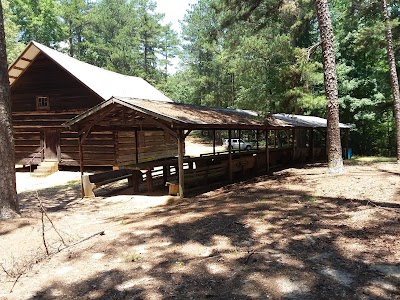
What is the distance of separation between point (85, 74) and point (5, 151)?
557 inches

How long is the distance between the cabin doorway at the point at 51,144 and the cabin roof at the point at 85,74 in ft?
14.5

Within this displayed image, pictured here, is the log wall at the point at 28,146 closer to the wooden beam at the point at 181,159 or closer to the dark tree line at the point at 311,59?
the dark tree line at the point at 311,59

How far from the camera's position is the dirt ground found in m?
4.36

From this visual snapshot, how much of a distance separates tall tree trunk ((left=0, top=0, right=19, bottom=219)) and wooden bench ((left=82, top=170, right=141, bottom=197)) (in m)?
4.50

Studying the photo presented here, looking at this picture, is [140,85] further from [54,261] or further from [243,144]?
[54,261]

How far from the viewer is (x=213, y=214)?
8.38 m

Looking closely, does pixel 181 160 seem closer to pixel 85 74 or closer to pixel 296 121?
pixel 296 121

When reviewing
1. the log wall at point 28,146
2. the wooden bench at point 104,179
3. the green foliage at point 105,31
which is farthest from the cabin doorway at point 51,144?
the green foliage at point 105,31

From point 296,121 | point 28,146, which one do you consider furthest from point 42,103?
point 296,121

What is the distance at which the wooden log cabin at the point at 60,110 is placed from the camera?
71.2 feet

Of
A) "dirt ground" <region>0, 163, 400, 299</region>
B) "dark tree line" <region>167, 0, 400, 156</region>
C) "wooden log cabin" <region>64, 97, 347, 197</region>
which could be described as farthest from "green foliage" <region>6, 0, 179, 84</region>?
"dirt ground" <region>0, 163, 400, 299</region>

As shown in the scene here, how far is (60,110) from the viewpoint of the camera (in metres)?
22.8

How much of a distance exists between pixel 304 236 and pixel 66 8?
5715 centimetres

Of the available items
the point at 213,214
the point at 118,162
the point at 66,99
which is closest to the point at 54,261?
the point at 213,214
